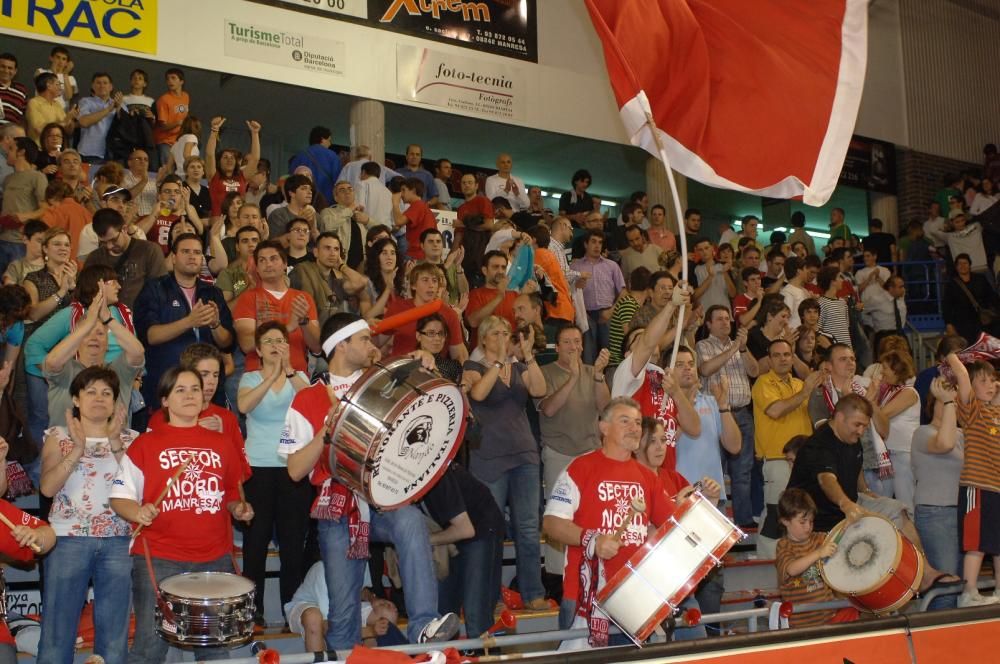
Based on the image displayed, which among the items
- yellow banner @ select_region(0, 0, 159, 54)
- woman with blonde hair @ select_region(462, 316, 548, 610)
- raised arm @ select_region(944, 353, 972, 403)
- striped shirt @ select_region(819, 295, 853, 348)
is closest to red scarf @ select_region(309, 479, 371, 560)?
woman with blonde hair @ select_region(462, 316, 548, 610)

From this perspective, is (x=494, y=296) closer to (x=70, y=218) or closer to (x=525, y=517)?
(x=525, y=517)

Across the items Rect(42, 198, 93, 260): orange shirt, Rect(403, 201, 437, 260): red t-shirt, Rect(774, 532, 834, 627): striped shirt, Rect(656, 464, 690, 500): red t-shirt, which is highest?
Rect(403, 201, 437, 260): red t-shirt

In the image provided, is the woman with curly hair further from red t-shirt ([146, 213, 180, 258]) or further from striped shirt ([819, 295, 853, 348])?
striped shirt ([819, 295, 853, 348])

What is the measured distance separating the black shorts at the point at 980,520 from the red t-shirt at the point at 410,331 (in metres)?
3.84

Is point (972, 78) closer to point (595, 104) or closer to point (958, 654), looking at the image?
point (595, 104)

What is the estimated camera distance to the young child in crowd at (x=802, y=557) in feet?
22.5

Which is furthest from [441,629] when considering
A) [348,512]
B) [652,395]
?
[652,395]

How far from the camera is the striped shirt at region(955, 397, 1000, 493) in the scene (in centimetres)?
769

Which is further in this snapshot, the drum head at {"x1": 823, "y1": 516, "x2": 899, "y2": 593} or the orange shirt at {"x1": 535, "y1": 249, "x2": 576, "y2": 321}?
the orange shirt at {"x1": 535, "y1": 249, "x2": 576, "y2": 321}

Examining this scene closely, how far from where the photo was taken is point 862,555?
673 centimetres

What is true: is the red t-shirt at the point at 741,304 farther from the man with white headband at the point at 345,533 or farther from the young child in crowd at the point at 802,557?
the man with white headband at the point at 345,533

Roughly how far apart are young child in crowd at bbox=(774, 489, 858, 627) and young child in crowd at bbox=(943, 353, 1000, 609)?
1.05 m

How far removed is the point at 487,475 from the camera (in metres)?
7.71

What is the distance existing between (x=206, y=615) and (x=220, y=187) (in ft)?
25.2
